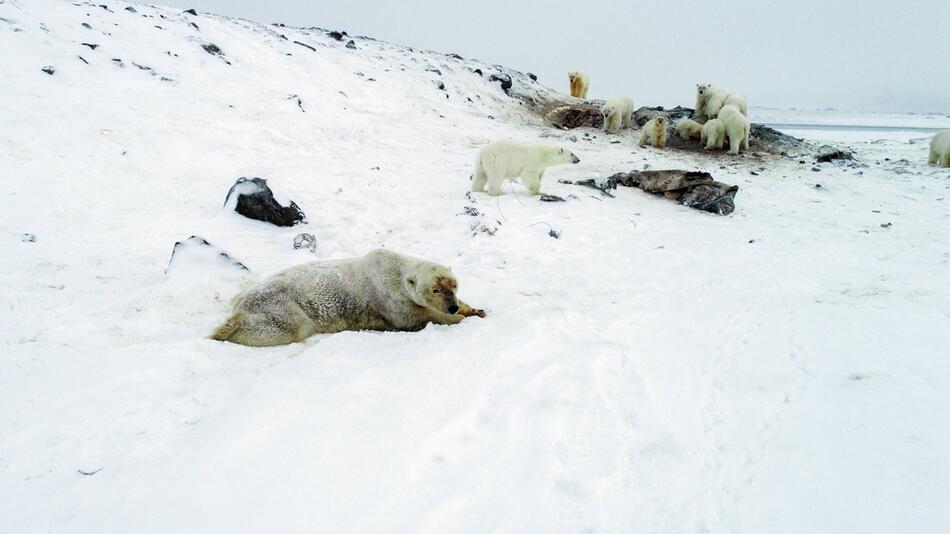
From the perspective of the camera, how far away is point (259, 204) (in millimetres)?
6914

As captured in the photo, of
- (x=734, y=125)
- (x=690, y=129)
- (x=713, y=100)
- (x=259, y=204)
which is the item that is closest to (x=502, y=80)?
(x=713, y=100)

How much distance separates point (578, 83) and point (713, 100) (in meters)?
12.0

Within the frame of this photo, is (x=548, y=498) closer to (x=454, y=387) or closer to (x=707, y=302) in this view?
(x=454, y=387)

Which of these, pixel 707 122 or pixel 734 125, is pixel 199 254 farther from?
pixel 707 122

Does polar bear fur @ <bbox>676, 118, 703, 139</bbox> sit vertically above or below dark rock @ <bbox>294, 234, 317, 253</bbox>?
above

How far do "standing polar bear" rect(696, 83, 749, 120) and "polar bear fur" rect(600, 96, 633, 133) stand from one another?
270cm

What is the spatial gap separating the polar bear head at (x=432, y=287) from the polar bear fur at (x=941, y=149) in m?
16.1

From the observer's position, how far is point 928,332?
3.71 metres

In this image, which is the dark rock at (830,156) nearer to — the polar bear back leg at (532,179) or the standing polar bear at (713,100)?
the standing polar bear at (713,100)

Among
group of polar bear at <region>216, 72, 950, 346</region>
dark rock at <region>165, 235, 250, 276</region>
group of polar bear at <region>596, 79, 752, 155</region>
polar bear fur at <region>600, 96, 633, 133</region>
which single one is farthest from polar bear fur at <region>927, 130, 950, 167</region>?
dark rock at <region>165, 235, 250, 276</region>

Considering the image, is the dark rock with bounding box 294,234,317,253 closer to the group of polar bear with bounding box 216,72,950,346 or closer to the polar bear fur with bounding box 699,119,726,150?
the group of polar bear with bounding box 216,72,950,346

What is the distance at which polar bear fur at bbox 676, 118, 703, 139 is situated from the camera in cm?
1681

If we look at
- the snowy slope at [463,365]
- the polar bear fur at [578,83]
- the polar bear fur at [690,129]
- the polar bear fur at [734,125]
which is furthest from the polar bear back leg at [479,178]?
the polar bear fur at [578,83]

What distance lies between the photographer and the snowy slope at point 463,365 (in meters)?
2.32
